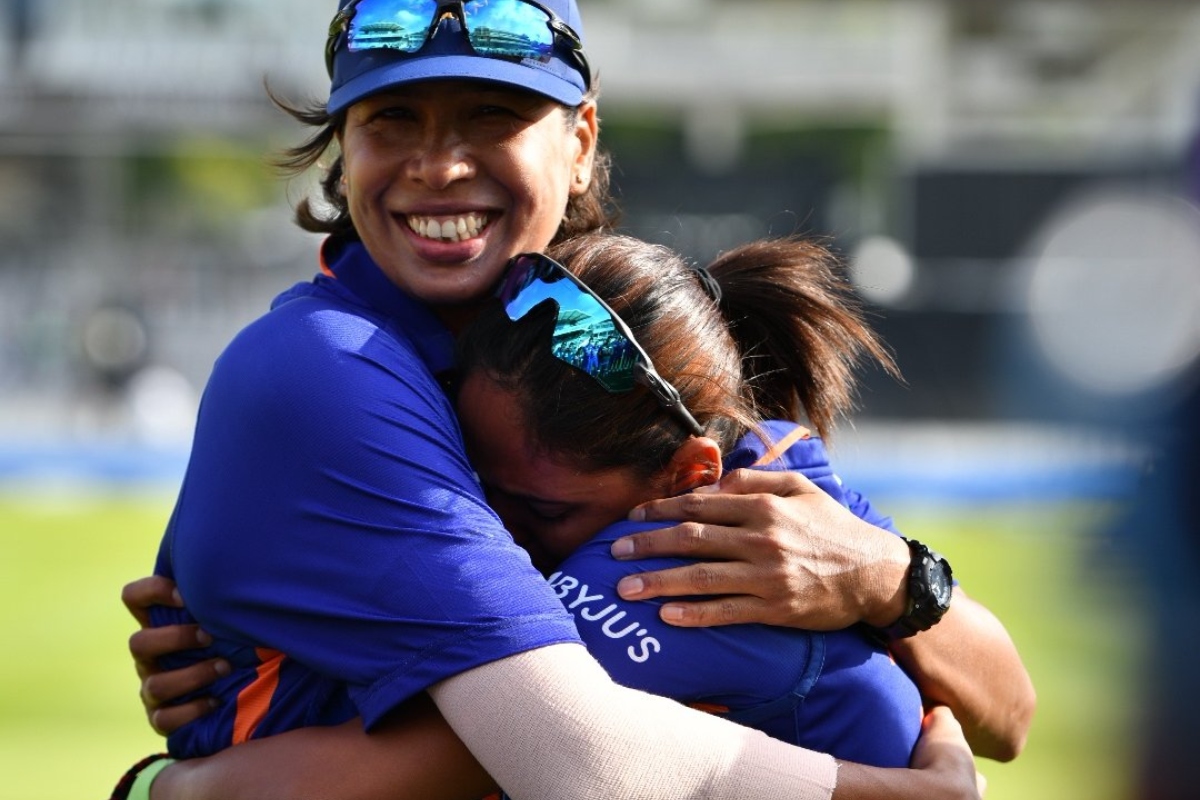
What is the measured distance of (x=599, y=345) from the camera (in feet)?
7.84

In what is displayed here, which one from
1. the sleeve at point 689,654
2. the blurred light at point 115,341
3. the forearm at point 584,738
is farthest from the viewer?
the blurred light at point 115,341

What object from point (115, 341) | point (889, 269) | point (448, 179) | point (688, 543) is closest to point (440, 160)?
point (448, 179)

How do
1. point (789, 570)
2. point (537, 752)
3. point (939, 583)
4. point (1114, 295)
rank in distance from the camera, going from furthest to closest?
point (1114, 295), point (939, 583), point (789, 570), point (537, 752)

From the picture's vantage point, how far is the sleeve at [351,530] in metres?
2.14

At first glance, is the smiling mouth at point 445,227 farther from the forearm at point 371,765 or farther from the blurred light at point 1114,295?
the blurred light at point 1114,295

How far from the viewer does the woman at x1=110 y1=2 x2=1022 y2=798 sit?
2.11 meters

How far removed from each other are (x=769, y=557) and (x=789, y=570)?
36 millimetres

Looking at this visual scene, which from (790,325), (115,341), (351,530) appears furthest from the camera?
(115,341)

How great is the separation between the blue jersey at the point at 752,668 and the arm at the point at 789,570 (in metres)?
0.03

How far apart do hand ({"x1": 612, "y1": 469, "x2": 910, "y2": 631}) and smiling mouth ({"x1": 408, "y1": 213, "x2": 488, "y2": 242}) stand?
622 mm

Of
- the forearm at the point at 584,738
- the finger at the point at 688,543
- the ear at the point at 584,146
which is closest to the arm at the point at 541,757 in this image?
the forearm at the point at 584,738

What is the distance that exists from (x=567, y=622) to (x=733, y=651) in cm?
27

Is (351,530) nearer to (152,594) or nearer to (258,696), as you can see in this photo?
(258,696)

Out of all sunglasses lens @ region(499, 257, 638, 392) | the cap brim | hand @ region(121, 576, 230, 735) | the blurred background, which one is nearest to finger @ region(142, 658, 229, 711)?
hand @ region(121, 576, 230, 735)
